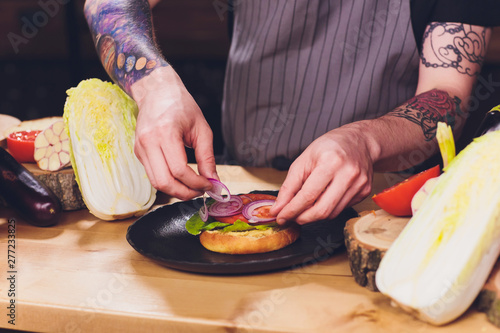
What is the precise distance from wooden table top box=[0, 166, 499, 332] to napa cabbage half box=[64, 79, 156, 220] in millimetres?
241

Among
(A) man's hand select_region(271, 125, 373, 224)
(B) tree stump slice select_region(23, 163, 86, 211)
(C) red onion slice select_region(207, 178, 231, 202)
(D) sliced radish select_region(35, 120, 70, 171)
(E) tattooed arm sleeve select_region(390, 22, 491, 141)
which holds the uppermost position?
(E) tattooed arm sleeve select_region(390, 22, 491, 141)

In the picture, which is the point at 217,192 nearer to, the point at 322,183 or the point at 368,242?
the point at 322,183

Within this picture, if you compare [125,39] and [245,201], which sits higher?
[125,39]

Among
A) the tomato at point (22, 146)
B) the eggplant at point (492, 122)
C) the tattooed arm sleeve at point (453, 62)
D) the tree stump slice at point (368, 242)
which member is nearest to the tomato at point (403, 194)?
the tree stump slice at point (368, 242)

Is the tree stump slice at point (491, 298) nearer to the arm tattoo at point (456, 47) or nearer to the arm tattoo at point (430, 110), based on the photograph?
the arm tattoo at point (430, 110)

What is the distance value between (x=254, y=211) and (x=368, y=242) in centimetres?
36

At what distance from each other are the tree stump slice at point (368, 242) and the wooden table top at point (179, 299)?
0.12 ft

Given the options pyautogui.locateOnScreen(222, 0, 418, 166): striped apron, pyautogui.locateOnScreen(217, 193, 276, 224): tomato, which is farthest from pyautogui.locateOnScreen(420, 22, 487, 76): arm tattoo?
pyautogui.locateOnScreen(217, 193, 276, 224): tomato

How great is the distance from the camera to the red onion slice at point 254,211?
137cm

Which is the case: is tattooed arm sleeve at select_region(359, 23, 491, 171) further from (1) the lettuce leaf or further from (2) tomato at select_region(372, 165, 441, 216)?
(1) the lettuce leaf

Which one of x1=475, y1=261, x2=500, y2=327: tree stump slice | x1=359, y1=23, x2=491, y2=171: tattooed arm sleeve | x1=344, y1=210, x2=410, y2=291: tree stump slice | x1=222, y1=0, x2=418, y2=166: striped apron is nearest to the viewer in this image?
x1=475, y1=261, x2=500, y2=327: tree stump slice

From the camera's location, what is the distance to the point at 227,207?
1442 millimetres

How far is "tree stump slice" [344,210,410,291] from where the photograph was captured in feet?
3.75

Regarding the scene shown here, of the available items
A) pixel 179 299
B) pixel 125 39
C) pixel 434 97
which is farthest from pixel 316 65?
pixel 179 299
